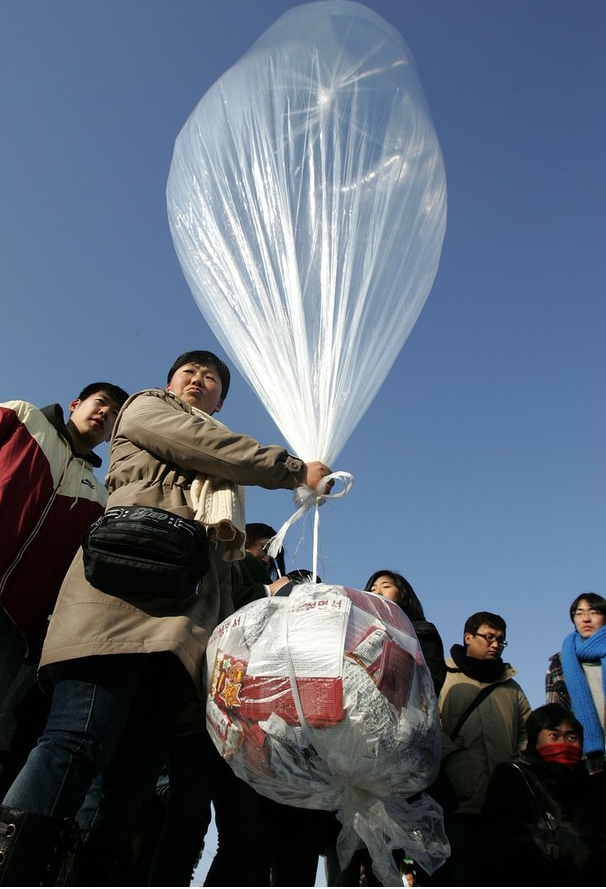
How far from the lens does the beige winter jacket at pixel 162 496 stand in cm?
183

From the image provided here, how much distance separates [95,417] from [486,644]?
2.41m

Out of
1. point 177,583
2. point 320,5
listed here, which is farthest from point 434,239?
point 177,583

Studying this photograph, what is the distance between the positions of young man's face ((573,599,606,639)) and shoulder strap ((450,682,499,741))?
648 mm

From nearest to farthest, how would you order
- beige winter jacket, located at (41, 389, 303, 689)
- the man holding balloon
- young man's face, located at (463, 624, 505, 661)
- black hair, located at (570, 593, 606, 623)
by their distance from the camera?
→ the man holding balloon → beige winter jacket, located at (41, 389, 303, 689) → young man's face, located at (463, 624, 505, 661) → black hair, located at (570, 593, 606, 623)

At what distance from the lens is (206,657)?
6.16ft

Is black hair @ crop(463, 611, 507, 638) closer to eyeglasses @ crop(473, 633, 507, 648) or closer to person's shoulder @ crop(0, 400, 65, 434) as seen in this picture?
eyeglasses @ crop(473, 633, 507, 648)

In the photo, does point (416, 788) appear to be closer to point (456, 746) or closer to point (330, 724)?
point (330, 724)

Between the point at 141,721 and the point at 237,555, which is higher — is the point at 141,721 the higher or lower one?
the lower one

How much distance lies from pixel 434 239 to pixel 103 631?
80.6 inches

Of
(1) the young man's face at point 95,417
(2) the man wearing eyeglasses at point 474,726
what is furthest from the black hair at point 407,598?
(1) the young man's face at point 95,417

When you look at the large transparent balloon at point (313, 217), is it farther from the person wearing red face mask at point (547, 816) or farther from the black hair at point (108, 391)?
the person wearing red face mask at point (547, 816)

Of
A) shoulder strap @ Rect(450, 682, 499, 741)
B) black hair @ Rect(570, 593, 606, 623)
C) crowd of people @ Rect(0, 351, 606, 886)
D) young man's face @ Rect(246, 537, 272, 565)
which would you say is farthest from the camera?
black hair @ Rect(570, 593, 606, 623)

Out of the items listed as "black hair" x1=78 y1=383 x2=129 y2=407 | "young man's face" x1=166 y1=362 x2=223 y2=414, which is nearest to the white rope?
"young man's face" x1=166 y1=362 x2=223 y2=414

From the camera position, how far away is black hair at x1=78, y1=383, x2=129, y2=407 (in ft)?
9.95
